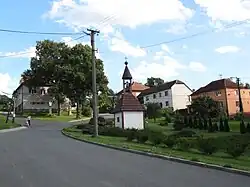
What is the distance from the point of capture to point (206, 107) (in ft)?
208

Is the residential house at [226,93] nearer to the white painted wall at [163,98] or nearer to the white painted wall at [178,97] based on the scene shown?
the white painted wall at [178,97]

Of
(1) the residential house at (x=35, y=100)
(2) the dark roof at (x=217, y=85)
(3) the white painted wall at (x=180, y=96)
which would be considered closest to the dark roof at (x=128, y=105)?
(2) the dark roof at (x=217, y=85)

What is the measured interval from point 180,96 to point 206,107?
36915 millimetres

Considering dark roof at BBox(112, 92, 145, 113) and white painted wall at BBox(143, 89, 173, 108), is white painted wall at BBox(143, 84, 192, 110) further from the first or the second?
dark roof at BBox(112, 92, 145, 113)

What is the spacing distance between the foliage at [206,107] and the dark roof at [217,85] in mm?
26444

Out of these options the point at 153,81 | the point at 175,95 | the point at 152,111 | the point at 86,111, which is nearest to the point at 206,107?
the point at 152,111

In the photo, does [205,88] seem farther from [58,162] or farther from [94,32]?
[58,162]

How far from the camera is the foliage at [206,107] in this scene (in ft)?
207

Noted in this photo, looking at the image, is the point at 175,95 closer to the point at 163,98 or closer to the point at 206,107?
the point at 163,98

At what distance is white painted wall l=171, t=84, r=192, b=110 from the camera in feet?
325

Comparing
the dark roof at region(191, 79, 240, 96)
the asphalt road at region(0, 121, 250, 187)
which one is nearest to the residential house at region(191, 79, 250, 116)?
the dark roof at region(191, 79, 240, 96)

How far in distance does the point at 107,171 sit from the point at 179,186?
3.62 meters

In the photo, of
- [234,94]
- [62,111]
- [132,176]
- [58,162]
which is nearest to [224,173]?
[132,176]

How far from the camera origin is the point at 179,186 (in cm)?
1012
